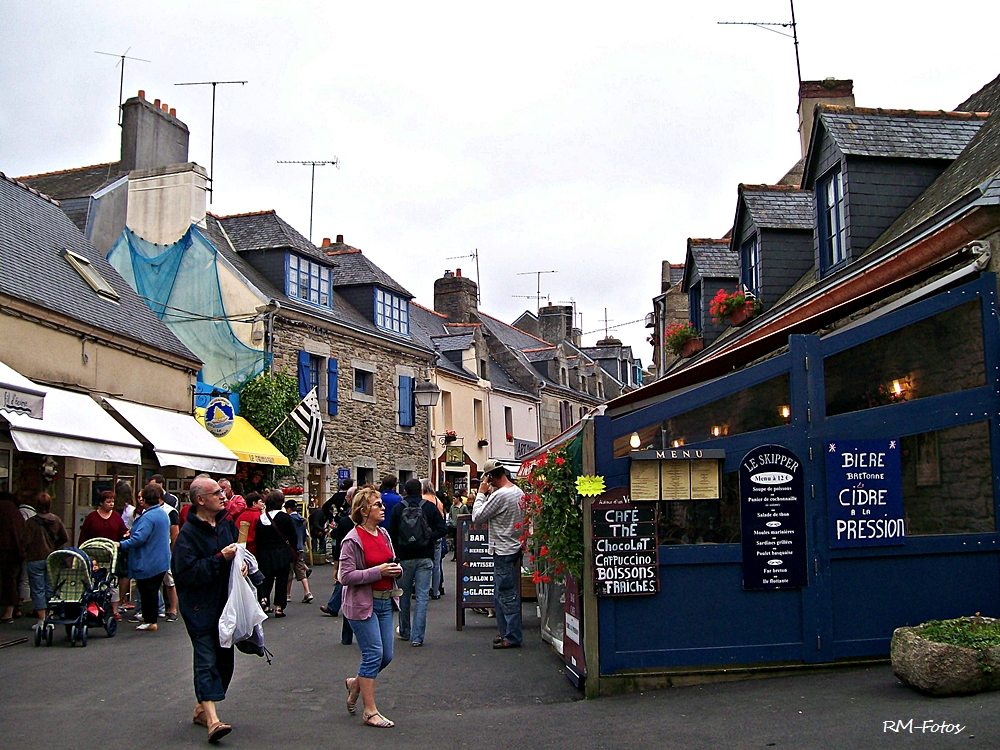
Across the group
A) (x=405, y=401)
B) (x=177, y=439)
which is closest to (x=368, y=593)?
(x=177, y=439)

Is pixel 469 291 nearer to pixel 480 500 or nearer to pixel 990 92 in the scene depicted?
pixel 990 92

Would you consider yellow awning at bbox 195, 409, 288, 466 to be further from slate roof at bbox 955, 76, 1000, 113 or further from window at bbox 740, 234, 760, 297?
slate roof at bbox 955, 76, 1000, 113

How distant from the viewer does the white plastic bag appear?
19.6 feet

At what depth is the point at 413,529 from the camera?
30.8 feet

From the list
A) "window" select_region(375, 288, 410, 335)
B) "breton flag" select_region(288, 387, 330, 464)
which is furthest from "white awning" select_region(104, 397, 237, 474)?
"window" select_region(375, 288, 410, 335)

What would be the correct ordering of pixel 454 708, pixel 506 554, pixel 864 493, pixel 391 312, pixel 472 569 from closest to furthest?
pixel 454 708
pixel 864 493
pixel 506 554
pixel 472 569
pixel 391 312

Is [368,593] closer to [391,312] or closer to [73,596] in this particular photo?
[73,596]

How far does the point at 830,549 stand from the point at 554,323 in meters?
43.0

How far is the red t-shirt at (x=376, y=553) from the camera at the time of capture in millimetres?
6445

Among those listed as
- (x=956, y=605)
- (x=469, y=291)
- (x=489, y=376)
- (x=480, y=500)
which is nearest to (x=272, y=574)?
(x=480, y=500)

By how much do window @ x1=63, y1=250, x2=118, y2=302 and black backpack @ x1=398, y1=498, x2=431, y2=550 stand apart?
359 inches

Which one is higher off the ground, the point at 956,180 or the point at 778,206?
the point at 778,206

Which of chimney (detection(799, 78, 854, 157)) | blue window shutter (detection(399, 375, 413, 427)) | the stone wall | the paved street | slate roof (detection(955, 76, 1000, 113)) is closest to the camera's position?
the paved street

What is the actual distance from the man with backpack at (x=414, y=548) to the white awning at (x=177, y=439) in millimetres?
6239
